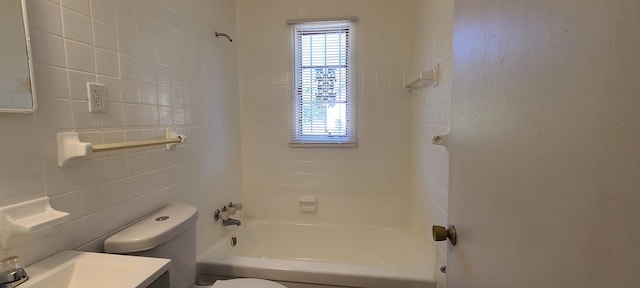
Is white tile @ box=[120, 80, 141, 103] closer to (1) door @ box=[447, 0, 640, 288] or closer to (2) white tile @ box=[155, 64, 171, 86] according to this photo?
(2) white tile @ box=[155, 64, 171, 86]

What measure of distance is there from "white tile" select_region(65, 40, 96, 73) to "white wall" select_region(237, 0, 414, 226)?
57.9 inches

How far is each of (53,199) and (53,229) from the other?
4.0 inches

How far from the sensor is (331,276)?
169 cm

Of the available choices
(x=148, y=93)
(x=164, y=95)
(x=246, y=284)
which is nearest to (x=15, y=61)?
(x=148, y=93)

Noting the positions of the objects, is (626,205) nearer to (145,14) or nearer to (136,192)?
(136,192)

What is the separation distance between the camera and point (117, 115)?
1248 millimetres

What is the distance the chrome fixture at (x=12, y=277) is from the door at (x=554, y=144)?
3.84ft

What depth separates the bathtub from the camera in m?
1.68

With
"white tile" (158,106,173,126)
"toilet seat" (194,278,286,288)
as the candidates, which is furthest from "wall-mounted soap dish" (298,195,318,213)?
"white tile" (158,106,173,126)

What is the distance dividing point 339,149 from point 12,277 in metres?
2.03

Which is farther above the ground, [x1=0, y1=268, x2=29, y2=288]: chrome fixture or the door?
the door

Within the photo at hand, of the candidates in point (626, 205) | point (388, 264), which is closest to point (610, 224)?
point (626, 205)

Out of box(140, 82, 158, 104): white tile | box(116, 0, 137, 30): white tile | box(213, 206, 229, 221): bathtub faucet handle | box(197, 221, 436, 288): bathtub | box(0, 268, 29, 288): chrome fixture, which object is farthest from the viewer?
box(213, 206, 229, 221): bathtub faucet handle

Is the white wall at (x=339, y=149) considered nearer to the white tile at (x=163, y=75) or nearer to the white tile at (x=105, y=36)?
the white tile at (x=163, y=75)
